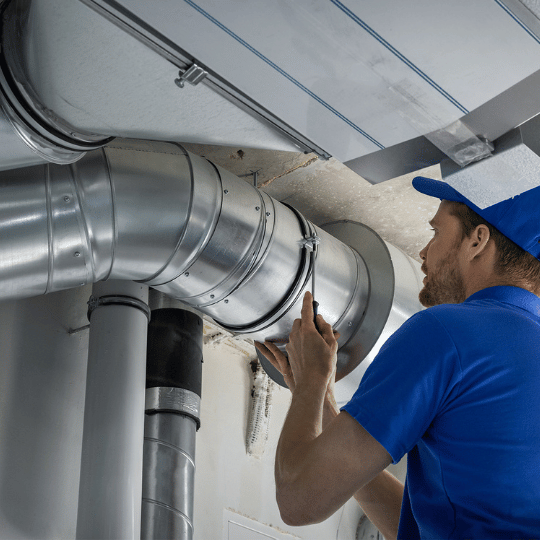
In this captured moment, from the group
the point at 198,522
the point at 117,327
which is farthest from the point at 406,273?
the point at 198,522

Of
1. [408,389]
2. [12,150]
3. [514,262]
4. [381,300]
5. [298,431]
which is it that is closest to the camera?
[408,389]

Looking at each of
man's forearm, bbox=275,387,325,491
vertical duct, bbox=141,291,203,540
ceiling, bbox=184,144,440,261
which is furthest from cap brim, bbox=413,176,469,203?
vertical duct, bbox=141,291,203,540

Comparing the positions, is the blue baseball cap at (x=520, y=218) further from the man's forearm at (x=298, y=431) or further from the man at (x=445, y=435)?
the man's forearm at (x=298, y=431)

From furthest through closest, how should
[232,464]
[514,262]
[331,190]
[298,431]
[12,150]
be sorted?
[232,464], [331,190], [12,150], [514,262], [298,431]

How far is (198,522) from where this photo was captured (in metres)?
2.02

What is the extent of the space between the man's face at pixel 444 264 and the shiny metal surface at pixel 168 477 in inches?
35.4

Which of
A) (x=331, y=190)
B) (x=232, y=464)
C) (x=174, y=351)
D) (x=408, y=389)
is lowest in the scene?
(x=408, y=389)

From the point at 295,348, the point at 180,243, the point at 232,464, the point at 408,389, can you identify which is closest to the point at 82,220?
the point at 180,243

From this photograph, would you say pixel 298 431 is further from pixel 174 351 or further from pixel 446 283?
pixel 174 351

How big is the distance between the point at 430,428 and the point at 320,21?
1.84 feet

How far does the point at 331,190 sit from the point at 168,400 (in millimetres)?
797

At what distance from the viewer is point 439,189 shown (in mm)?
1223

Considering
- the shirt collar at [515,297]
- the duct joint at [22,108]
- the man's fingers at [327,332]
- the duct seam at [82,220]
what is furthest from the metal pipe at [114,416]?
the shirt collar at [515,297]

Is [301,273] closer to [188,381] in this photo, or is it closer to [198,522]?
[188,381]
